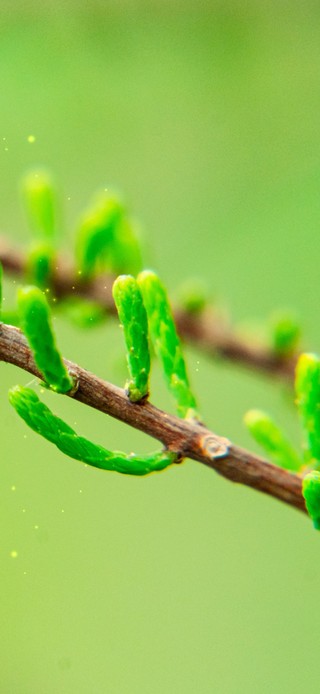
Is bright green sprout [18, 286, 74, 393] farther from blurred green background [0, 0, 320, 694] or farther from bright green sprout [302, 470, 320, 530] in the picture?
blurred green background [0, 0, 320, 694]

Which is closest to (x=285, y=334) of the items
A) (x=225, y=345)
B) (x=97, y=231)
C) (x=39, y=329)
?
(x=225, y=345)

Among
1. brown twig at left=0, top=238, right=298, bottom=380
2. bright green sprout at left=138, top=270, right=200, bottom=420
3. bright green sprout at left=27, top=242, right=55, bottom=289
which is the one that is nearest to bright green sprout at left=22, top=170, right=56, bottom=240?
bright green sprout at left=27, top=242, right=55, bottom=289

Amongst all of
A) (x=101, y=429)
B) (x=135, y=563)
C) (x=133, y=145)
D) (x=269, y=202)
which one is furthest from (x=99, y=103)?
(x=101, y=429)

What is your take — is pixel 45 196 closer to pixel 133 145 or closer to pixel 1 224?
pixel 1 224

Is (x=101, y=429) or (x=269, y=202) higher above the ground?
(x=101, y=429)

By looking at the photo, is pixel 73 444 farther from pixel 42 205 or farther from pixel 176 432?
pixel 42 205

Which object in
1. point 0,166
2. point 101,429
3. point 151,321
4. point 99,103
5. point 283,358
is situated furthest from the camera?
point 99,103
